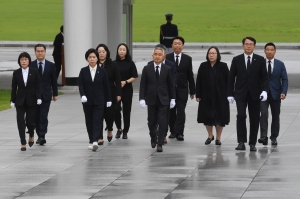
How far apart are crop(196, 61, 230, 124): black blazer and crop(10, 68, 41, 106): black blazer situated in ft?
8.80

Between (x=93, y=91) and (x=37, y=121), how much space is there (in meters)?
1.32

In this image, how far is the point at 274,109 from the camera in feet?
49.9

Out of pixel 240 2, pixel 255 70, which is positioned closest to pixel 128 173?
pixel 255 70

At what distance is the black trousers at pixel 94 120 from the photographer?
14875 millimetres

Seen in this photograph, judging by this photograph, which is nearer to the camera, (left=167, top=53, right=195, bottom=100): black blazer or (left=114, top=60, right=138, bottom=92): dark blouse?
(left=167, top=53, right=195, bottom=100): black blazer

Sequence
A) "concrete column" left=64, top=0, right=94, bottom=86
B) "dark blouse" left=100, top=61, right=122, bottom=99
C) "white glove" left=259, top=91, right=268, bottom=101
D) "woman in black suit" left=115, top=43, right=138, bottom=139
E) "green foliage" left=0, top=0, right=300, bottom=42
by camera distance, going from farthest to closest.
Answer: "green foliage" left=0, top=0, right=300, bottom=42 < "concrete column" left=64, top=0, right=94, bottom=86 < "woman in black suit" left=115, top=43, right=138, bottom=139 < "dark blouse" left=100, top=61, right=122, bottom=99 < "white glove" left=259, top=91, right=268, bottom=101

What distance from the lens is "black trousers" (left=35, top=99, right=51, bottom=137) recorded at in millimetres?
15547

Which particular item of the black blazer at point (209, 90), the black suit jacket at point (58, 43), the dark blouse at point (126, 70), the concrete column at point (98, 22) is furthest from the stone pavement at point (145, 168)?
the black suit jacket at point (58, 43)

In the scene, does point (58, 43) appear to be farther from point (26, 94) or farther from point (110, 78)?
point (26, 94)

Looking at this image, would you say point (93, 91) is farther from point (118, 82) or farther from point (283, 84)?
point (283, 84)

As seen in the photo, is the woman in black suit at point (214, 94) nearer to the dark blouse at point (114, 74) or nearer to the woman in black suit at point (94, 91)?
the dark blouse at point (114, 74)

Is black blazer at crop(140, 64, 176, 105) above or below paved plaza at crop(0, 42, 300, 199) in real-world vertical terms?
above

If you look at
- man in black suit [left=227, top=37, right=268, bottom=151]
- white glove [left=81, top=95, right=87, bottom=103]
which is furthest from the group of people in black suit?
man in black suit [left=227, top=37, right=268, bottom=151]

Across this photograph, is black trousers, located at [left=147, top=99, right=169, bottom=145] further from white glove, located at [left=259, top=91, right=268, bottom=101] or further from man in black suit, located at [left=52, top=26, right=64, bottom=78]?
man in black suit, located at [left=52, top=26, right=64, bottom=78]
